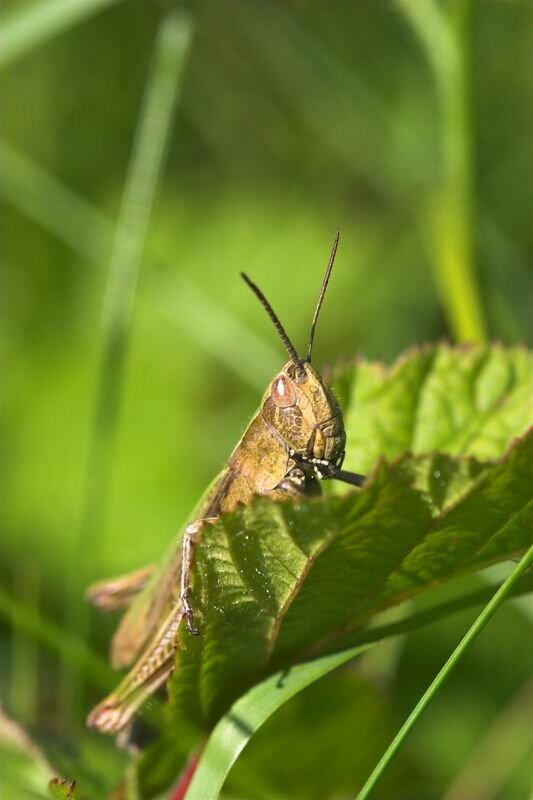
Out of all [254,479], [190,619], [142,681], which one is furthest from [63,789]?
[254,479]

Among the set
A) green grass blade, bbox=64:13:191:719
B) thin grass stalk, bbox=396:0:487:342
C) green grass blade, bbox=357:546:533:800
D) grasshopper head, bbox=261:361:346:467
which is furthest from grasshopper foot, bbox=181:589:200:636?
thin grass stalk, bbox=396:0:487:342

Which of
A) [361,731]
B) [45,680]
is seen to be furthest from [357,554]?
[45,680]

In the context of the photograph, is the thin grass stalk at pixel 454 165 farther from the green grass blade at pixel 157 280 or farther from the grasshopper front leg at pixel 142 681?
the grasshopper front leg at pixel 142 681

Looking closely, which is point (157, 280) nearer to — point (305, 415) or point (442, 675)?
point (305, 415)

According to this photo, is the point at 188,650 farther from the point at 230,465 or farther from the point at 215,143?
the point at 215,143

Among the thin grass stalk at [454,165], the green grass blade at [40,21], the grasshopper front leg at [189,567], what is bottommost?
the grasshopper front leg at [189,567]

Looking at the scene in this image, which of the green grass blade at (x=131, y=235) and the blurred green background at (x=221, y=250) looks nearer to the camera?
the green grass blade at (x=131, y=235)

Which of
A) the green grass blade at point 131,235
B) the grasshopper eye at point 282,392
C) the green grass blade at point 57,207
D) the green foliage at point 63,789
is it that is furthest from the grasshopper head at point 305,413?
the green grass blade at point 57,207

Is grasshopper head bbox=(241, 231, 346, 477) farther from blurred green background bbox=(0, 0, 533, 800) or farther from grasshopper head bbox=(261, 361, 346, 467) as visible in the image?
blurred green background bbox=(0, 0, 533, 800)

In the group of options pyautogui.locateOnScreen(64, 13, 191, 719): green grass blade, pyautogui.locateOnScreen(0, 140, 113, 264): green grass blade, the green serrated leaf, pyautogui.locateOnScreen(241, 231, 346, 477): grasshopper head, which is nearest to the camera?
the green serrated leaf
